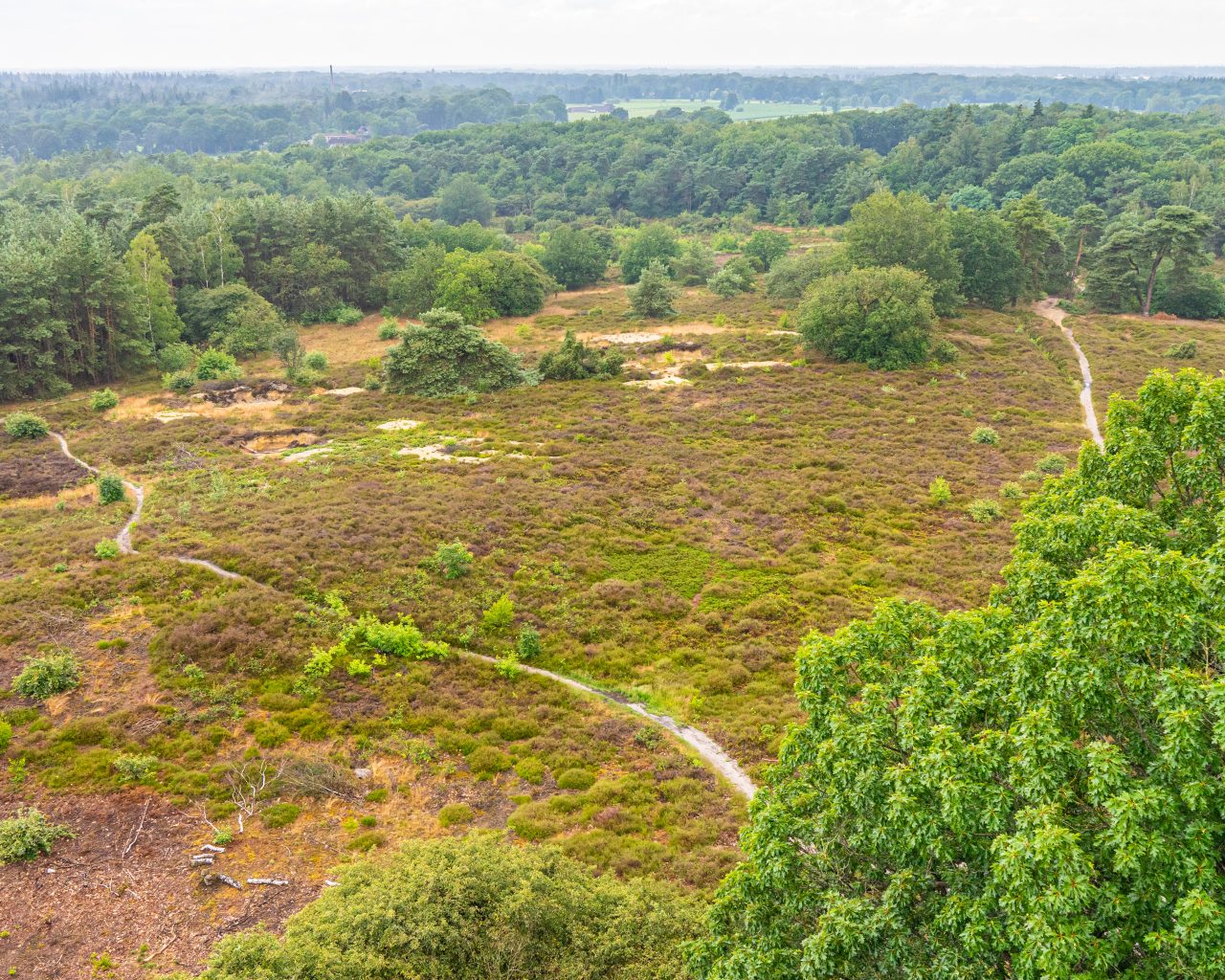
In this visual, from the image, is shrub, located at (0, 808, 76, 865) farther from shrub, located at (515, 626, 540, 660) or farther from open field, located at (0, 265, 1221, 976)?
shrub, located at (515, 626, 540, 660)

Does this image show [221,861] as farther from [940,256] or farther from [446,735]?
[940,256]

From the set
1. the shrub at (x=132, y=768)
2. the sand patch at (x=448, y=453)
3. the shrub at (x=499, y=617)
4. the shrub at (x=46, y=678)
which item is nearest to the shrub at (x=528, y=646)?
the shrub at (x=499, y=617)

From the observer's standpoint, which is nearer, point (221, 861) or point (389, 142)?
point (221, 861)

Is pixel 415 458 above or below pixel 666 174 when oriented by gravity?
below

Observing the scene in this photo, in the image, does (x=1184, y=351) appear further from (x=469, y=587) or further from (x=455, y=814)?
(x=455, y=814)

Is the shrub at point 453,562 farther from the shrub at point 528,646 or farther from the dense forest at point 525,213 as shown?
the dense forest at point 525,213

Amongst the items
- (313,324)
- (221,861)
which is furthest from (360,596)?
(313,324)
